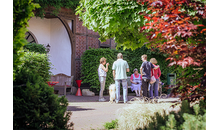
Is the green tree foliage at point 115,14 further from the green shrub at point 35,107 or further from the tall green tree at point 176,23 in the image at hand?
the green shrub at point 35,107

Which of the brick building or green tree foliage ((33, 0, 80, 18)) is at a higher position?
green tree foliage ((33, 0, 80, 18))

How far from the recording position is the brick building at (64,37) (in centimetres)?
1275

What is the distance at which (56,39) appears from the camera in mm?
13641

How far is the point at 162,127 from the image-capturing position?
2.61 metres

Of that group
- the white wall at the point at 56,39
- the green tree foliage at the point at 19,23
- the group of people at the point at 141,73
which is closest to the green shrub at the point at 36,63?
the green tree foliage at the point at 19,23

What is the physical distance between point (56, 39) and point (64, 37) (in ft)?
2.34

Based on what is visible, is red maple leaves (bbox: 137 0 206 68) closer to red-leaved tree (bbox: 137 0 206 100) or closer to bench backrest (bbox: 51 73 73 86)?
red-leaved tree (bbox: 137 0 206 100)

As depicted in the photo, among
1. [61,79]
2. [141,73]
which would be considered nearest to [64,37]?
[61,79]

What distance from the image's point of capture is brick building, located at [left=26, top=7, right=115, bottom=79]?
12.8 m

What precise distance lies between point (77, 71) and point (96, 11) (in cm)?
890

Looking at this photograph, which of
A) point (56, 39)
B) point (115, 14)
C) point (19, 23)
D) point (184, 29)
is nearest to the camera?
point (19, 23)

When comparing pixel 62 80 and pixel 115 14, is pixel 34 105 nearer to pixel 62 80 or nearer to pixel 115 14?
pixel 115 14

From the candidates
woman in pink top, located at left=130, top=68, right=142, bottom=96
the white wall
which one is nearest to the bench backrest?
the white wall
